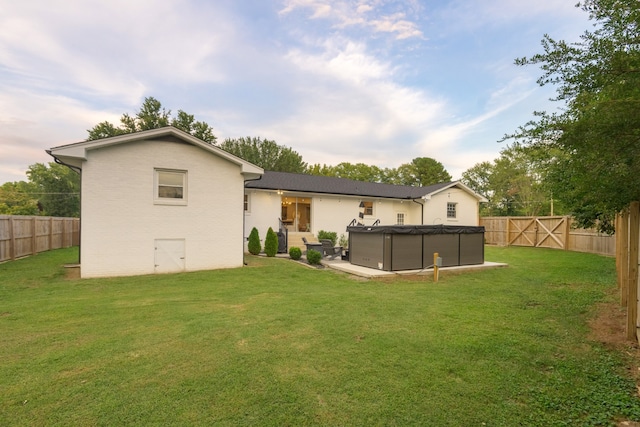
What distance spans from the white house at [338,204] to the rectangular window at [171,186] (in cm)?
522

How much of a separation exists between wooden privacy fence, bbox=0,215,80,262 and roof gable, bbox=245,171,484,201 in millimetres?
9619

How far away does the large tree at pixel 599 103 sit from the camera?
8.76 feet

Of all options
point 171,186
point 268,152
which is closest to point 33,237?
point 171,186

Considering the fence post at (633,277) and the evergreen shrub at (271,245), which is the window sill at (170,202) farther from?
the fence post at (633,277)

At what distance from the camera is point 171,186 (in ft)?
32.3

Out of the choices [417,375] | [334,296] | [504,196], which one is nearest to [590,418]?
[417,375]

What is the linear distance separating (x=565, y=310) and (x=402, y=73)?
11.6 meters

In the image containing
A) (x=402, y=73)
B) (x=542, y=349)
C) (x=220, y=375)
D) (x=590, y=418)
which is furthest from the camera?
(x=402, y=73)

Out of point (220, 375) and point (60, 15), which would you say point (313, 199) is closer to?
point (60, 15)

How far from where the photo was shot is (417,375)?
9.64 ft

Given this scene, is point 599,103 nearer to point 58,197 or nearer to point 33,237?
point 33,237

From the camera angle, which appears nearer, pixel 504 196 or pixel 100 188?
pixel 100 188

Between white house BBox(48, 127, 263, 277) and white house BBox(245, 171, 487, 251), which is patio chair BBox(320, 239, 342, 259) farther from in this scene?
white house BBox(48, 127, 263, 277)

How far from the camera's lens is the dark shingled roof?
16.5 meters
